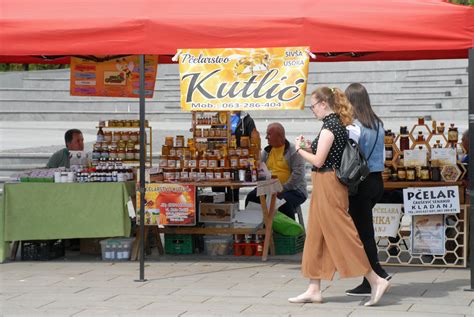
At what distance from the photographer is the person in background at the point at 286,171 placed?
10.4 meters

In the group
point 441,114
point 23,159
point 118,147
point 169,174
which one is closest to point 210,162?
point 169,174

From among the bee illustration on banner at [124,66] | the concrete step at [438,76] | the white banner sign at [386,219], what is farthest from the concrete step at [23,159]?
the concrete step at [438,76]

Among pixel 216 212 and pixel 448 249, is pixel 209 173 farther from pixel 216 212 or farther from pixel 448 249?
pixel 448 249

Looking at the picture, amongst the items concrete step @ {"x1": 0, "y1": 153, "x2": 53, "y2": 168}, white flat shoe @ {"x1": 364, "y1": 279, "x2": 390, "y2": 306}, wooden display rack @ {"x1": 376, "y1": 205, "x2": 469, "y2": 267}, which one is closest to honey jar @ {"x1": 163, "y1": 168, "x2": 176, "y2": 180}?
wooden display rack @ {"x1": 376, "y1": 205, "x2": 469, "y2": 267}

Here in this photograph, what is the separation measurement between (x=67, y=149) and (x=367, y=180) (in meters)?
4.46

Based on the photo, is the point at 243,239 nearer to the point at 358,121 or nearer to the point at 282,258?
the point at 282,258

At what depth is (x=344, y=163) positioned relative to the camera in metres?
7.10

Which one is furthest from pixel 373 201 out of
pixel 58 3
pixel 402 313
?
pixel 58 3

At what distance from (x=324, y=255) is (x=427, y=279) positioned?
162 centimetres

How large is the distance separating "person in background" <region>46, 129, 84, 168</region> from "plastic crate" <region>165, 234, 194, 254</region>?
4.93ft

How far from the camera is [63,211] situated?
9617 millimetres

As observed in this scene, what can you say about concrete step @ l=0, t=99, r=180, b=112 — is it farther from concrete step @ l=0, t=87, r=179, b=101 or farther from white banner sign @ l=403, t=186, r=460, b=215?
white banner sign @ l=403, t=186, r=460, b=215

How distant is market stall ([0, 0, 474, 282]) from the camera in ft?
26.9

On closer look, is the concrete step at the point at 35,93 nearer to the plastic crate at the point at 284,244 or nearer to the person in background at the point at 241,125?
the person in background at the point at 241,125
